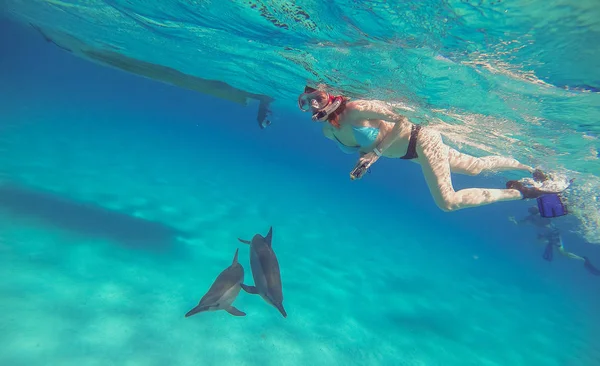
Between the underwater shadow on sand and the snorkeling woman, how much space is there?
294 inches

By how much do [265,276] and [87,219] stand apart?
8756mm

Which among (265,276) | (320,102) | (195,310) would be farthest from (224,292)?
(320,102)

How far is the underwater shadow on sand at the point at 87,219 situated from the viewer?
9.58m

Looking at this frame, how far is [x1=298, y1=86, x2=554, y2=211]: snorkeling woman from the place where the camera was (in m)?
5.14

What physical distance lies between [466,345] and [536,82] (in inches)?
314

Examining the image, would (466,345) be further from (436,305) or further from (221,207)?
(221,207)

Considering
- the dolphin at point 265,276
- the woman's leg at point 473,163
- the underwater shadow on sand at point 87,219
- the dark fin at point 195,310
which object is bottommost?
the underwater shadow on sand at point 87,219

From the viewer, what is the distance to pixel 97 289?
278 inches

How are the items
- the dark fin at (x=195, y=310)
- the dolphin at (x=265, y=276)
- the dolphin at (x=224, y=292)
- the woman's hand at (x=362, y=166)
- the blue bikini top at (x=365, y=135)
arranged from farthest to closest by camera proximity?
the blue bikini top at (x=365, y=135) < the dolphin at (x=224, y=292) < the dolphin at (x=265, y=276) < the dark fin at (x=195, y=310) < the woman's hand at (x=362, y=166)

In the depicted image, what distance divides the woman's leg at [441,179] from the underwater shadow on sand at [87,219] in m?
8.37

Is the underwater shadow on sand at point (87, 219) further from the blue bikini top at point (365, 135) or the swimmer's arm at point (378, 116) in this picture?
the swimmer's arm at point (378, 116)

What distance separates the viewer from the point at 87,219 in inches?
407

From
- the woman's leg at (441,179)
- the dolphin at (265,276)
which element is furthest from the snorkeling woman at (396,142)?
the dolphin at (265,276)

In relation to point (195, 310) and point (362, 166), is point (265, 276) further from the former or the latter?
point (362, 166)
